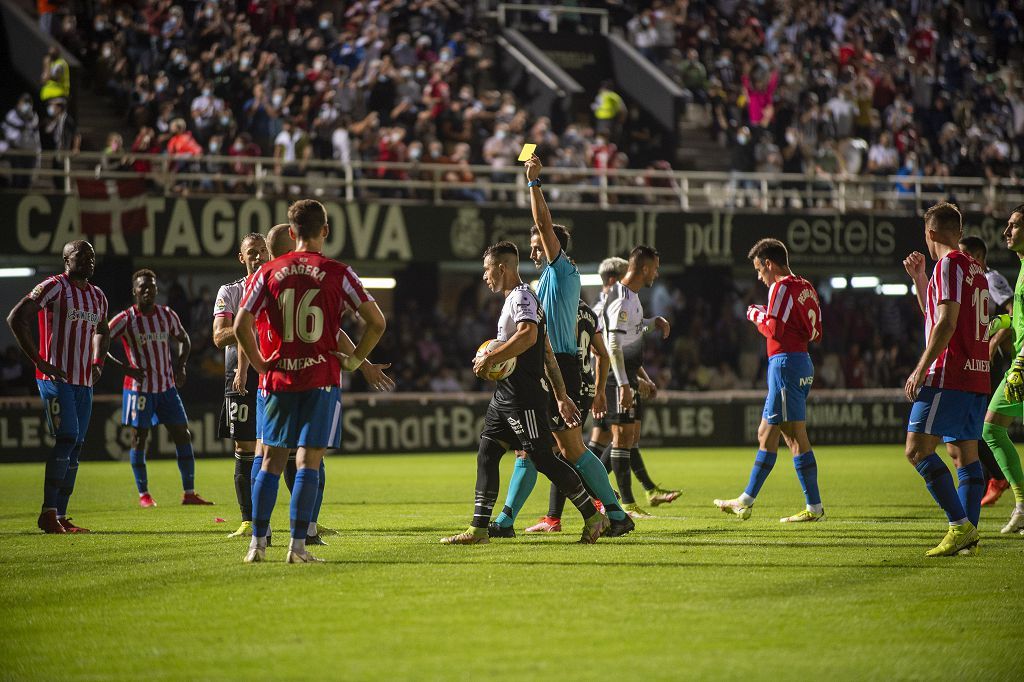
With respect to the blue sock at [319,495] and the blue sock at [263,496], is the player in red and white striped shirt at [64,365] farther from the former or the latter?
the blue sock at [263,496]

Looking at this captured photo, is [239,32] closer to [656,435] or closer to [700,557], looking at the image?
[656,435]

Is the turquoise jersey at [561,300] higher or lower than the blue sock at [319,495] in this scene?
higher

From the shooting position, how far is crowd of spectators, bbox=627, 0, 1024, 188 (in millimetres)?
28531

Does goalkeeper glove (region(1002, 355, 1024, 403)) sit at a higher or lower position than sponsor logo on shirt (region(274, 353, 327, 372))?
lower

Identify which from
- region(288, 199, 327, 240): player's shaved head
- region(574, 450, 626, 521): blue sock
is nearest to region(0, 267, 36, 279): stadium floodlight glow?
region(574, 450, 626, 521): blue sock

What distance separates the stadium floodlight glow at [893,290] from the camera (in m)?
29.9

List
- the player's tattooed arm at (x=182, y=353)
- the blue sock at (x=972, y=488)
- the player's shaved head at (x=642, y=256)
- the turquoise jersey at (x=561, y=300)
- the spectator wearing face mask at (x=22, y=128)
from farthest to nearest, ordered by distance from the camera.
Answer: the spectator wearing face mask at (x=22, y=128)
the player's tattooed arm at (x=182, y=353)
the player's shaved head at (x=642, y=256)
the turquoise jersey at (x=561, y=300)
the blue sock at (x=972, y=488)

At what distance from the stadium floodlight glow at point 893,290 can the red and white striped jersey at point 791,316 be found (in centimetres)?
1996

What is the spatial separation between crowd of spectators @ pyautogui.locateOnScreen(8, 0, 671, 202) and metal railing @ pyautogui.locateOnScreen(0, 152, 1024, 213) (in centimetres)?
12

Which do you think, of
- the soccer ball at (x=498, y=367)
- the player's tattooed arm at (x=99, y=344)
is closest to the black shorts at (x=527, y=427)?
the soccer ball at (x=498, y=367)

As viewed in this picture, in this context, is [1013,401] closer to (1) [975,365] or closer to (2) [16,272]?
(1) [975,365]

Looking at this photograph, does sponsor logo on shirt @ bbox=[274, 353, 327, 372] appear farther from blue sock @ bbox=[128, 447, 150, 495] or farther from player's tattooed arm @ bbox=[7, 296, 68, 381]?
blue sock @ bbox=[128, 447, 150, 495]

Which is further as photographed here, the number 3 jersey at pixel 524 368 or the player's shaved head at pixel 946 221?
the number 3 jersey at pixel 524 368

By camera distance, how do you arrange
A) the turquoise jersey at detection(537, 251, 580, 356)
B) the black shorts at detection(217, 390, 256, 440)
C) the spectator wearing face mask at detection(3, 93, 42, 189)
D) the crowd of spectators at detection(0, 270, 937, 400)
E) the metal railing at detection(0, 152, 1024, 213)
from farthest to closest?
the crowd of spectators at detection(0, 270, 937, 400) < the metal railing at detection(0, 152, 1024, 213) < the spectator wearing face mask at detection(3, 93, 42, 189) < the black shorts at detection(217, 390, 256, 440) < the turquoise jersey at detection(537, 251, 580, 356)
